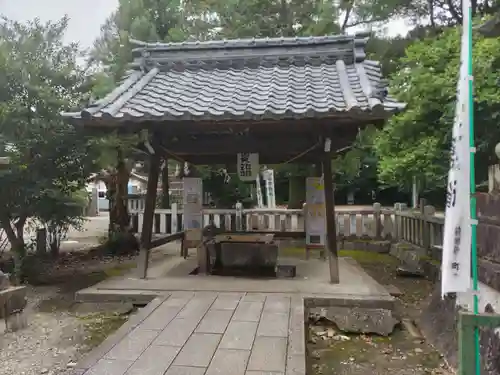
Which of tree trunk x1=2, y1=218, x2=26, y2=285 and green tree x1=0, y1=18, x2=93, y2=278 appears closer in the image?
green tree x1=0, y1=18, x2=93, y2=278

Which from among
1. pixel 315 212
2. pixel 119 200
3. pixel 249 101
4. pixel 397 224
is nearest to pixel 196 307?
pixel 249 101

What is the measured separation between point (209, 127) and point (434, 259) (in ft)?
18.3

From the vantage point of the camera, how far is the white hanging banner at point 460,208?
2609 millimetres

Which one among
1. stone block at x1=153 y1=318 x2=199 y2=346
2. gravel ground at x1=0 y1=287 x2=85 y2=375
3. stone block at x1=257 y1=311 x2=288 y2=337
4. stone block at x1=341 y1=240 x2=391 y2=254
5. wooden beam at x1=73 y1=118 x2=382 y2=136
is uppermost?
wooden beam at x1=73 y1=118 x2=382 y2=136

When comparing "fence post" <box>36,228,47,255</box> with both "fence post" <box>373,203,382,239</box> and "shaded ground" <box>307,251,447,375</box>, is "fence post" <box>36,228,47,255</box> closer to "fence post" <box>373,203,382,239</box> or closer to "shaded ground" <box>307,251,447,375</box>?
"shaded ground" <box>307,251,447,375</box>

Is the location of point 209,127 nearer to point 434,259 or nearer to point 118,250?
point 434,259

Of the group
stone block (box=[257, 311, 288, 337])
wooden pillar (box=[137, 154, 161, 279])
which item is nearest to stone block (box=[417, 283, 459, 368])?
stone block (box=[257, 311, 288, 337])

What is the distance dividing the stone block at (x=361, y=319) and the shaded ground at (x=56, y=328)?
270 centimetres

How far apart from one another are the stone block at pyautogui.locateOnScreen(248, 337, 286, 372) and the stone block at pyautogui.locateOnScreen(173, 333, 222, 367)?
0.37 meters

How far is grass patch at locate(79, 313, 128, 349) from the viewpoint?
16.5ft

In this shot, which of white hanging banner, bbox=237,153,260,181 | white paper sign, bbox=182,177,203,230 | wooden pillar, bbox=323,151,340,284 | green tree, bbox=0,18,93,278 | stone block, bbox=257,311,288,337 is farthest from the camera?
white paper sign, bbox=182,177,203,230

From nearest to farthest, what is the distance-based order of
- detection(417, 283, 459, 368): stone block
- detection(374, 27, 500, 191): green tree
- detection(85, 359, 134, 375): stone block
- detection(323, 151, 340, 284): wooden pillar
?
1. detection(85, 359, 134, 375): stone block
2. detection(417, 283, 459, 368): stone block
3. detection(323, 151, 340, 284): wooden pillar
4. detection(374, 27, 500, 191): green tree

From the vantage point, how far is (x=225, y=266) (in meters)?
7.18

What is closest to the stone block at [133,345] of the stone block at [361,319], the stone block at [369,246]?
the stone block at [361,319]
